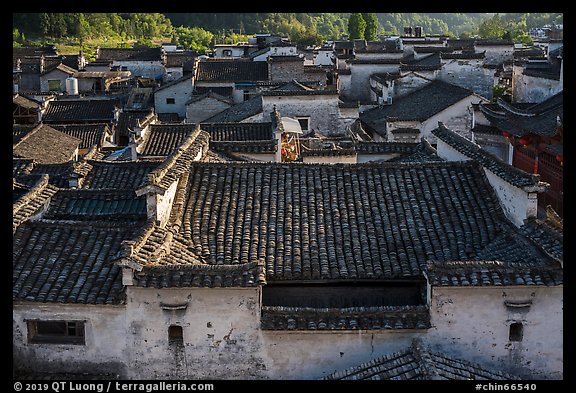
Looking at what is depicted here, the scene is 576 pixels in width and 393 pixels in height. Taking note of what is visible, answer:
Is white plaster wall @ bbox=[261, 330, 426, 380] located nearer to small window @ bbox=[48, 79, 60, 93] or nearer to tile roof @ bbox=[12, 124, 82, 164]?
tile roof @ bbox=[12, 124, 82, 164]

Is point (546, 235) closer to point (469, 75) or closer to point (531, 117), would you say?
point (531, 117)

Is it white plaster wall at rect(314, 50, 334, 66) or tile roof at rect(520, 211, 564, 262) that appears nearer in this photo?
tile roof at rect(520, 211, 564, 262)

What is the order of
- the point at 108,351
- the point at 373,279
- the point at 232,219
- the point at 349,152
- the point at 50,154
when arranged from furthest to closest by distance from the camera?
the point at 50,154, the point at 349,152, the point at 232,219, the point at 373,279, the point at 108,351

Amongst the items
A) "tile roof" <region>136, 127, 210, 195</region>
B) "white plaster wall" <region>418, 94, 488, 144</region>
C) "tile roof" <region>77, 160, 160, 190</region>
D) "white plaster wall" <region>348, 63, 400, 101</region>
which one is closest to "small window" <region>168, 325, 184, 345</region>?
"tile roof" <region>136, 127, 210, 195</region>

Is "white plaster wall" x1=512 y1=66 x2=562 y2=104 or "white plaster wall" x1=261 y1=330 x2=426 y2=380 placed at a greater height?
"white plaster wall" x1=512 y1=66 x2=562 y2=104

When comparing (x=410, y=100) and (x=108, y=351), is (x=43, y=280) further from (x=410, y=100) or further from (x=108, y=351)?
(x=410, y=100)
